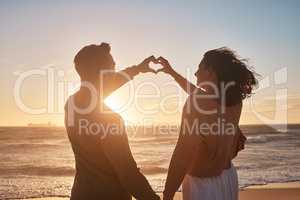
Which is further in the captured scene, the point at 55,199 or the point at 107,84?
the point at 55,199

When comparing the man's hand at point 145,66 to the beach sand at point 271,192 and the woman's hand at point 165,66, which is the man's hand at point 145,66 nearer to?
the woman's hand at point 165,66

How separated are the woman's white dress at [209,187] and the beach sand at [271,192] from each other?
24.6 ft

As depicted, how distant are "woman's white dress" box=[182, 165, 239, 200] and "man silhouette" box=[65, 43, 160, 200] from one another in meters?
0.26

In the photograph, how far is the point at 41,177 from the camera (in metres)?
16.8

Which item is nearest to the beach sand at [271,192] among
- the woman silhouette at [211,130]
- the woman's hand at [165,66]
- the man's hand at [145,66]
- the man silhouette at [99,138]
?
the woman's hand at [165,66]

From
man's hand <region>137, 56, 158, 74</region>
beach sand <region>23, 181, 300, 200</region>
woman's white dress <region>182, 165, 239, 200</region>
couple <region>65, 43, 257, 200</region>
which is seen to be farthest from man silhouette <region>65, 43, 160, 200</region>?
beach sand <region>23, 181, 300, 200</region>

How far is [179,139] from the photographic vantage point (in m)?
3.35

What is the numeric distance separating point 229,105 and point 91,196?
1.20 metres

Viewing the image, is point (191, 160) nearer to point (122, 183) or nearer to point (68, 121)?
point (122, 183)

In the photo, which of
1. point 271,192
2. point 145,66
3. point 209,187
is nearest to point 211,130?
point 209,187

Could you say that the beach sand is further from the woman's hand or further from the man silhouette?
the man silhouette

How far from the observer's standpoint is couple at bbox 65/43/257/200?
3.32 m

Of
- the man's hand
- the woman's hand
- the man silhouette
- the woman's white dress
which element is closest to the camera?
the man silhouette

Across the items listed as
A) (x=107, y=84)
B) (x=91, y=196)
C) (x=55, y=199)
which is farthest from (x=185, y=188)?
(x=55, y=199)
